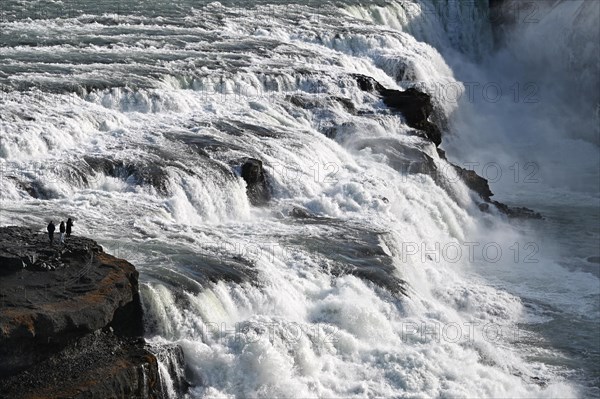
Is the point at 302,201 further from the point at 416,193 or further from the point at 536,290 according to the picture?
the point at 536,290

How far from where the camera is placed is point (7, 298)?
18.0m

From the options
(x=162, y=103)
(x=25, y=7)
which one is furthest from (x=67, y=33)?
(x=162, y=103)

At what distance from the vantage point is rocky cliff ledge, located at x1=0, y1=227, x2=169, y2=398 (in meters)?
17.3

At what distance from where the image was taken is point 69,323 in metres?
18.0

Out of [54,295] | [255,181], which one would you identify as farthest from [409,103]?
[54,295]

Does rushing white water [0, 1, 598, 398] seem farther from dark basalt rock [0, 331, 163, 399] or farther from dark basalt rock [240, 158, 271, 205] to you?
dark basalt rock [0, 331, 163, 399]

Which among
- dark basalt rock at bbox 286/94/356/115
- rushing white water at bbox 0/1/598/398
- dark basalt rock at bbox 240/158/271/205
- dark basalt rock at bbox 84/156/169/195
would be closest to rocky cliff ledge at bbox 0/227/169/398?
rushing white water at bbox 0/1/598/398

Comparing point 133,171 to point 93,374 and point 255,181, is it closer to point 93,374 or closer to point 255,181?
point 255,181

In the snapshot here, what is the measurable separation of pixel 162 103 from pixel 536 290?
11509 mm

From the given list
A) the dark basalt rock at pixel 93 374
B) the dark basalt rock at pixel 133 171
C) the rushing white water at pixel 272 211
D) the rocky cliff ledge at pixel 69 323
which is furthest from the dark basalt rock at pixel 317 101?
the dark basalt rock at pixel 93 374

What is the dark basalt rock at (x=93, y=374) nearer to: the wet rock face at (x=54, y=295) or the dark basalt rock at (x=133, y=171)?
the wet rock face at (x=54, y=295)

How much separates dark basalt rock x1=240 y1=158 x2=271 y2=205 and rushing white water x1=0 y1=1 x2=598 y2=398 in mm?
322

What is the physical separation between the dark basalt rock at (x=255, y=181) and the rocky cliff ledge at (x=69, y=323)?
8101 millimetres

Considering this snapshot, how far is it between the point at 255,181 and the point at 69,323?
11140 millimetres
